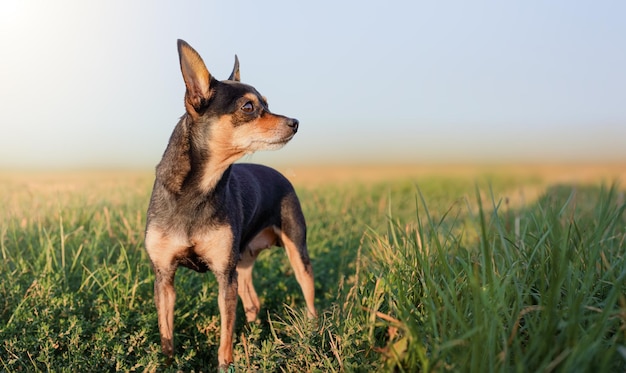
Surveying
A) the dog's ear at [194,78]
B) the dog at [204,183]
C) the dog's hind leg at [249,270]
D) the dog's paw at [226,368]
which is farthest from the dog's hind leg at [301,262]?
the dog's ear at [194,78]

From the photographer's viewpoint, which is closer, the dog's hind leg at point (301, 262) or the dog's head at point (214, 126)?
the dog's head at point (214, 126)

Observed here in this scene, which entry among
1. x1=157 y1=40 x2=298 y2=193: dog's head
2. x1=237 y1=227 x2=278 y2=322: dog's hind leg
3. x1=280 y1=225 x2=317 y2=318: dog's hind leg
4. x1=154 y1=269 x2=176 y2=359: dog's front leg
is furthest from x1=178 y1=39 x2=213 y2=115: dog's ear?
x1=280 y1=225 x2=317 y2=318: dog's hind leg

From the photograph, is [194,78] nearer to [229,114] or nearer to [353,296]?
[229,114]

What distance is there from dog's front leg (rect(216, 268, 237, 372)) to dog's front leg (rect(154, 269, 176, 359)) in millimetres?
427

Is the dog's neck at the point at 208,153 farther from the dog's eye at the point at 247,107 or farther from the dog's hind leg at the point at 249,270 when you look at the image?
the dog's hind leg at the point at 249,270

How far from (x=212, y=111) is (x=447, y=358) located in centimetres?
271

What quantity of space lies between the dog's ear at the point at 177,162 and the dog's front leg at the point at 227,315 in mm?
831

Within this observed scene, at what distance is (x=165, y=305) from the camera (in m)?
5.10

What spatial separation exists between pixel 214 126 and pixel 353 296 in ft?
5.67

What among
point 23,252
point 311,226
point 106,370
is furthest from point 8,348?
point 311,226

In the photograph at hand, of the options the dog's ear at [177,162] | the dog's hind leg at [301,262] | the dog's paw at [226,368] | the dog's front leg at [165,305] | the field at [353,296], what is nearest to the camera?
the field at [353,296]

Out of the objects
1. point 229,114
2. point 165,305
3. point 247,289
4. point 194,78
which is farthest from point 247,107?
point 247,289

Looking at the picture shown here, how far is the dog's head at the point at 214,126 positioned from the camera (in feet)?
15.8

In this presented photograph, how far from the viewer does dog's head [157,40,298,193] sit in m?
4.82
